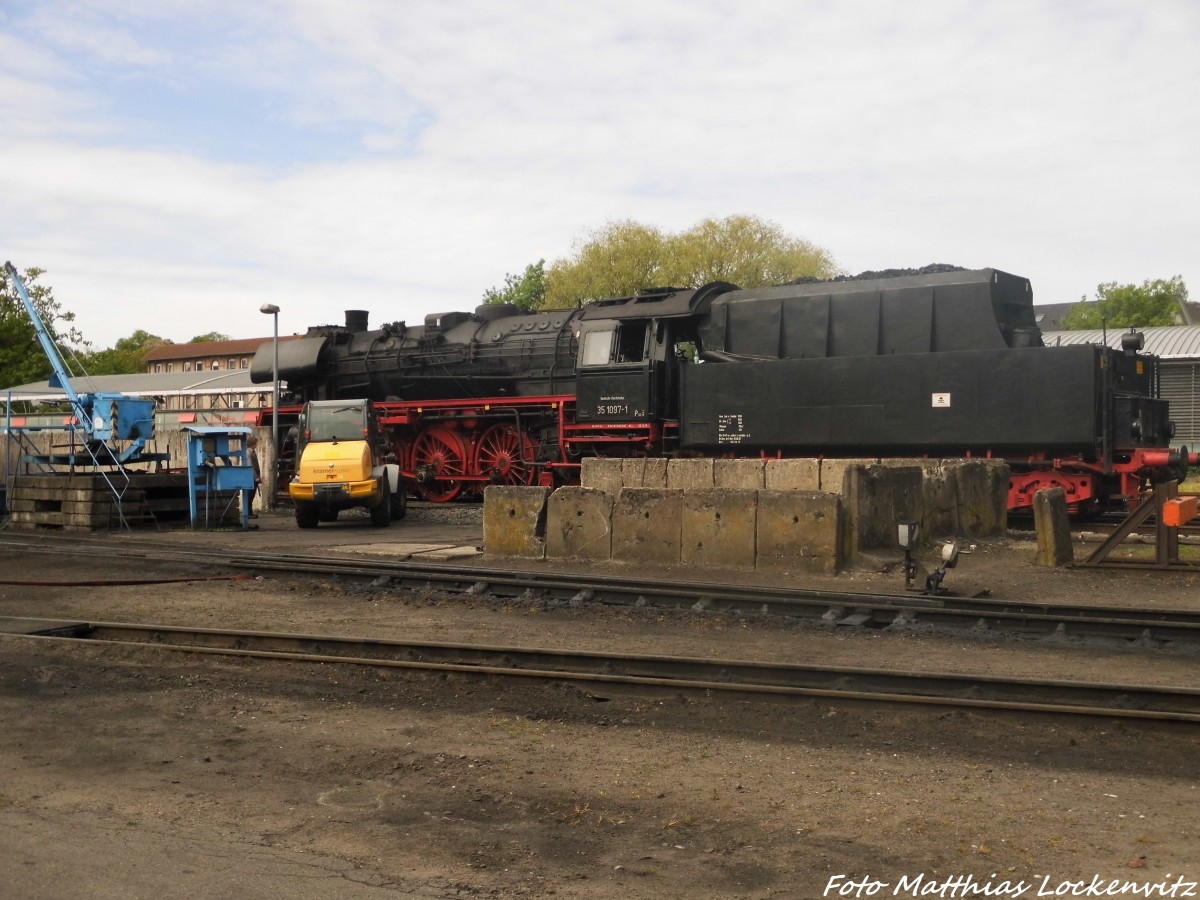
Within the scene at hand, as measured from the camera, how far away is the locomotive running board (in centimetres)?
1160

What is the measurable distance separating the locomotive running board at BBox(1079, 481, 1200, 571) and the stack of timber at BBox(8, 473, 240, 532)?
13.8m

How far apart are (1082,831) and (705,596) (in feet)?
19.0

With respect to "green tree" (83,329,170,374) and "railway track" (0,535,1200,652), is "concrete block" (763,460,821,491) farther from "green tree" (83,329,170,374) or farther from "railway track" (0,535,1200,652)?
"green tree" (83,329,170,374)

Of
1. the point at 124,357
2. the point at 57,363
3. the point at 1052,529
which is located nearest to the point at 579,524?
the point at 1052,529

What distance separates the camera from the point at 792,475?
48.3 ft

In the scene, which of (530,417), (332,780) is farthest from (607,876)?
(530,417)

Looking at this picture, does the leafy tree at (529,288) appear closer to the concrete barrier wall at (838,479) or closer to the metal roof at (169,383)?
the metal roof at (169,383)

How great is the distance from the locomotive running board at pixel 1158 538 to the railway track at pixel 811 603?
2.74 meters

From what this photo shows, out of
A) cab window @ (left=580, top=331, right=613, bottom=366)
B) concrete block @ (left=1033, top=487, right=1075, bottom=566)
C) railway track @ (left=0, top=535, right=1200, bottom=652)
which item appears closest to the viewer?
railway track @ (left=0, top=535, right=1200, bottom=652)

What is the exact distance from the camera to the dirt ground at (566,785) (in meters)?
4.12

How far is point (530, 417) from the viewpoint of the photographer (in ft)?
71.7

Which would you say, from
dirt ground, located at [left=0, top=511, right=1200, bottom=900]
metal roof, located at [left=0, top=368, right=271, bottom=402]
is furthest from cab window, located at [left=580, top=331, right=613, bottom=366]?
metal roof, located at [left=0, top=368, right=271, bottom=402]

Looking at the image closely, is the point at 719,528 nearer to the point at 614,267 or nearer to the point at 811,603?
the point at 811,603

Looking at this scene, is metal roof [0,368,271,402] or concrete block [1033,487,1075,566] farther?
metal roof [0,368,271,402]
